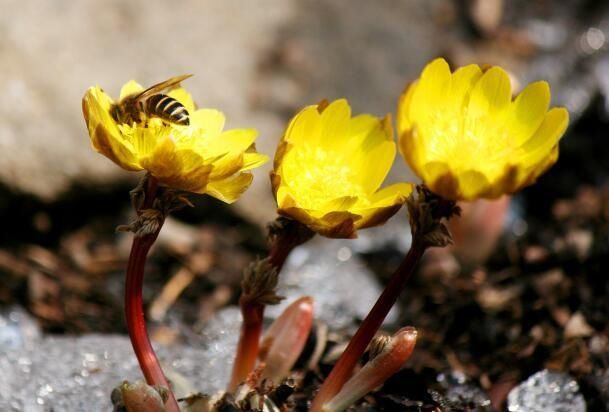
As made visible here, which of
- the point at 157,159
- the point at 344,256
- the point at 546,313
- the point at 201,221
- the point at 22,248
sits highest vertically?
the point at 157,159

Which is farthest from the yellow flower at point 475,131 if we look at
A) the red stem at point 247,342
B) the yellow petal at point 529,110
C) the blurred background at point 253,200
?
the blurred background at point 253,200

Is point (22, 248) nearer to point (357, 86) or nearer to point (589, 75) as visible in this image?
point (357, 86)

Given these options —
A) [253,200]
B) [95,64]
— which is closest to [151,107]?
[253,200]

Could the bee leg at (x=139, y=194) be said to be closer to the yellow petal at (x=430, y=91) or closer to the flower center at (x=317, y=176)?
the flower center at (x=317, y=176)

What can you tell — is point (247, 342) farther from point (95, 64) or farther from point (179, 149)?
point (95, 64)

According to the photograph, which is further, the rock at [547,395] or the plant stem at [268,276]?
the rock at [547,395]

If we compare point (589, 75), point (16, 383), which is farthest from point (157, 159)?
point (589, 75)
